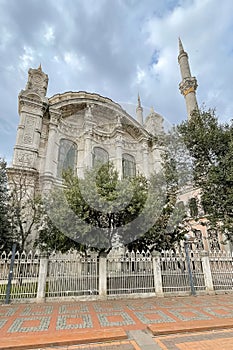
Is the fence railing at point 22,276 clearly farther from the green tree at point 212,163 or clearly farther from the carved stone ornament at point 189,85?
the carved stone ornament at point 189,85

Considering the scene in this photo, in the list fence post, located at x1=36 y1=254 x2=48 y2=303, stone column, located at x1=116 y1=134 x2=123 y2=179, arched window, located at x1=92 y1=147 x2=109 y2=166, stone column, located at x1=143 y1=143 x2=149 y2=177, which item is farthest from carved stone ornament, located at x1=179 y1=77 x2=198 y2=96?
fence post, located at x1=36 y1=254 x2=48 y2=303

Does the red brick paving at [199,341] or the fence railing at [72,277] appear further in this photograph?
the fence railing at [72,277]

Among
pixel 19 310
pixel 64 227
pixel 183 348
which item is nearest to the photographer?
pixel 183 348

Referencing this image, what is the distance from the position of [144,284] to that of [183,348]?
5036 mm

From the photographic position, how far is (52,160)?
58.3 ft

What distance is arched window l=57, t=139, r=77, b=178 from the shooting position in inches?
740

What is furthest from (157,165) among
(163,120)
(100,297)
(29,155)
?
(100,297)

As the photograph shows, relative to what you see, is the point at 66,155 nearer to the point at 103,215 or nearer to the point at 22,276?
the point at 103,215

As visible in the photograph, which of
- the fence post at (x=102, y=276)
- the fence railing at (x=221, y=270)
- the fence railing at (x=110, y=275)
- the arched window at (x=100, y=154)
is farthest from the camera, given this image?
the arched window at (x=100, y=154)

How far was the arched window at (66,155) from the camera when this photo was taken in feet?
61.7

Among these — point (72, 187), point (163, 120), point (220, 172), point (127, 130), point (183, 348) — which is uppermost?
point (163, 120)

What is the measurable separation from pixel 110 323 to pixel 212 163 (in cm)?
909

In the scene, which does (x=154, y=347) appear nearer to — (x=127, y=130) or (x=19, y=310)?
(x=19, y=310)

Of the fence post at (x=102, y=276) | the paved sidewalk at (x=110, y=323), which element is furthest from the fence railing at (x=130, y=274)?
the paved sidewalk at (x=110, y=323)
